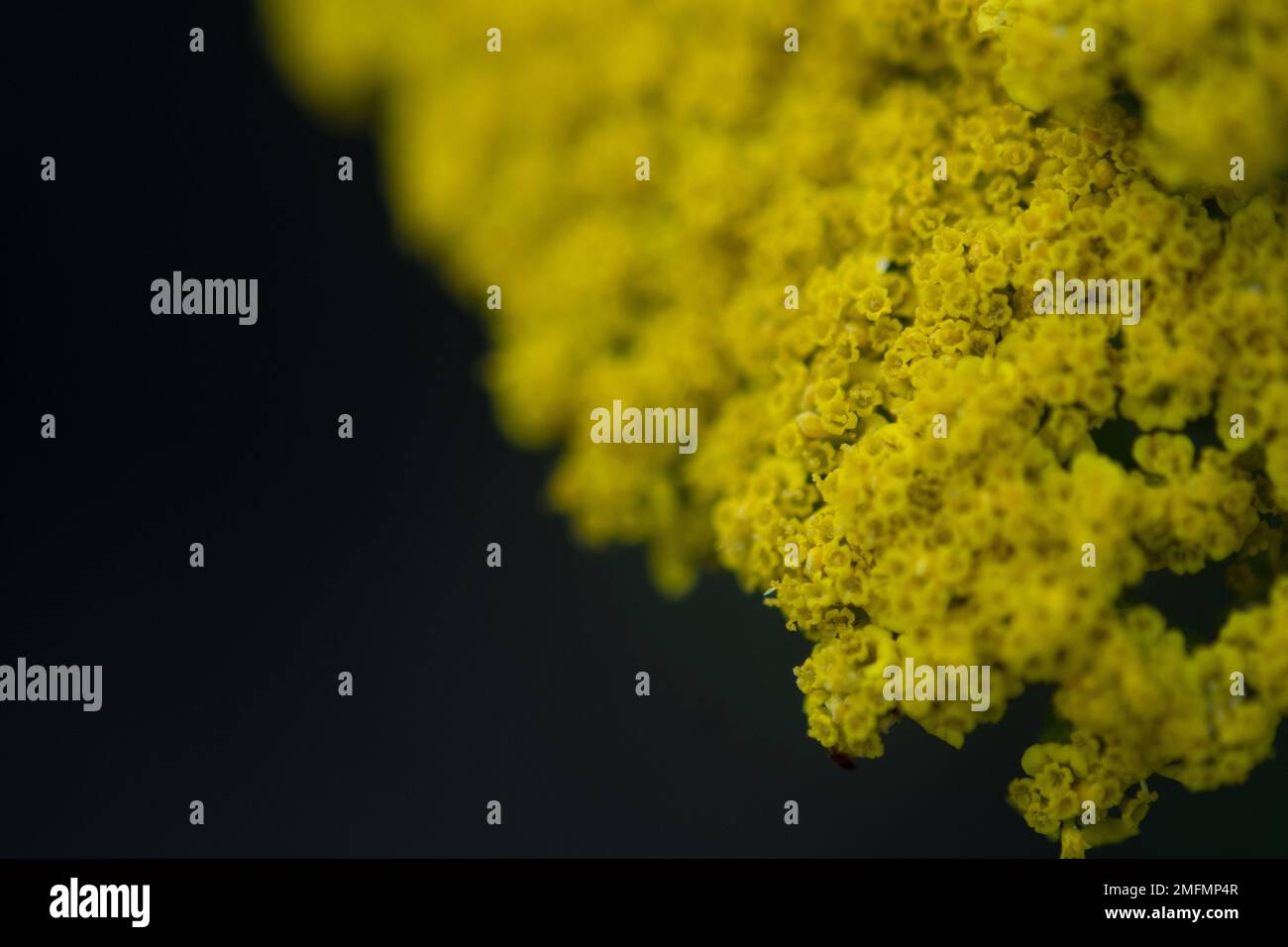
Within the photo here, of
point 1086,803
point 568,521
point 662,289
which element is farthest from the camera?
point 568,521

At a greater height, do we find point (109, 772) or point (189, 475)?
point (189, 475)

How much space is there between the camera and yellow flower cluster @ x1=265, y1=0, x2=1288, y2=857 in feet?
3.21

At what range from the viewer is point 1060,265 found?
1.05 m

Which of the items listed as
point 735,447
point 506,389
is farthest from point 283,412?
point 735,447

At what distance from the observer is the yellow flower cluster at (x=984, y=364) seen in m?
0.98

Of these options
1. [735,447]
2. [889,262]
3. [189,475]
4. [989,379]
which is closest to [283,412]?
[189,475]

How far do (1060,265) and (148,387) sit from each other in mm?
1414

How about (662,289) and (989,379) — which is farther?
(662,289)

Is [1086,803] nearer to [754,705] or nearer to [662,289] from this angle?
[754,705]

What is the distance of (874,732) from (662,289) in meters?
0.67

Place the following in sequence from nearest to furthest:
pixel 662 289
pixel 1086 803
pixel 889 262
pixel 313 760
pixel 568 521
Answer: pixel 1086 803, pixel 889 262, pixel 662 289, pixel 568 521, pixel 313 760

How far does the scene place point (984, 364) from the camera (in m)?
1.06

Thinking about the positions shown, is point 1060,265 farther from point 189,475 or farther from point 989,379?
point 189,475

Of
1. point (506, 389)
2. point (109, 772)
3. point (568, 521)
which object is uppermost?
point (506, 389)
